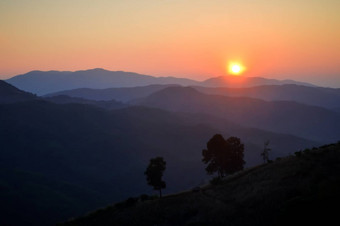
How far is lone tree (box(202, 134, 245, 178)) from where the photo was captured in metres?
68.2

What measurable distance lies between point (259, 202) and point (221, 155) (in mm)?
30636

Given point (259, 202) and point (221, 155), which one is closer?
point (259, 202)

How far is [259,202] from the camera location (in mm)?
37719

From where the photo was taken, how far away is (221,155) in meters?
68.3

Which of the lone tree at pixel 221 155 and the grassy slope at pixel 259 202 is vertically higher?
the lone tree at pixel 221 155

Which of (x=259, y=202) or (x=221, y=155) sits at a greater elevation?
(x=221, y=155)

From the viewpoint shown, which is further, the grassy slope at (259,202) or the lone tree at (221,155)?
the lone tree at (221,155)

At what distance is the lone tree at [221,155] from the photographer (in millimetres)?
68250

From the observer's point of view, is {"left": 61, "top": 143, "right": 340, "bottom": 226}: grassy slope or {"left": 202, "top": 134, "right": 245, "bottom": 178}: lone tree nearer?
{"left": 61, "top": 143, "right": 340, "bottom": 226}: grassy slope

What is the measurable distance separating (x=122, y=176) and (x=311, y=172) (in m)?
163

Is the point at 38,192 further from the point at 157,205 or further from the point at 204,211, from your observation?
the point at 204,211

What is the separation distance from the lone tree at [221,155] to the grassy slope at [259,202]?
12.9 meters

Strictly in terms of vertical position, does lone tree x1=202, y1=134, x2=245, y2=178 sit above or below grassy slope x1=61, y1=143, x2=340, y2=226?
above

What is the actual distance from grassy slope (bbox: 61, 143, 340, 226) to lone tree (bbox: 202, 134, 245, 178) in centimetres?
1286
